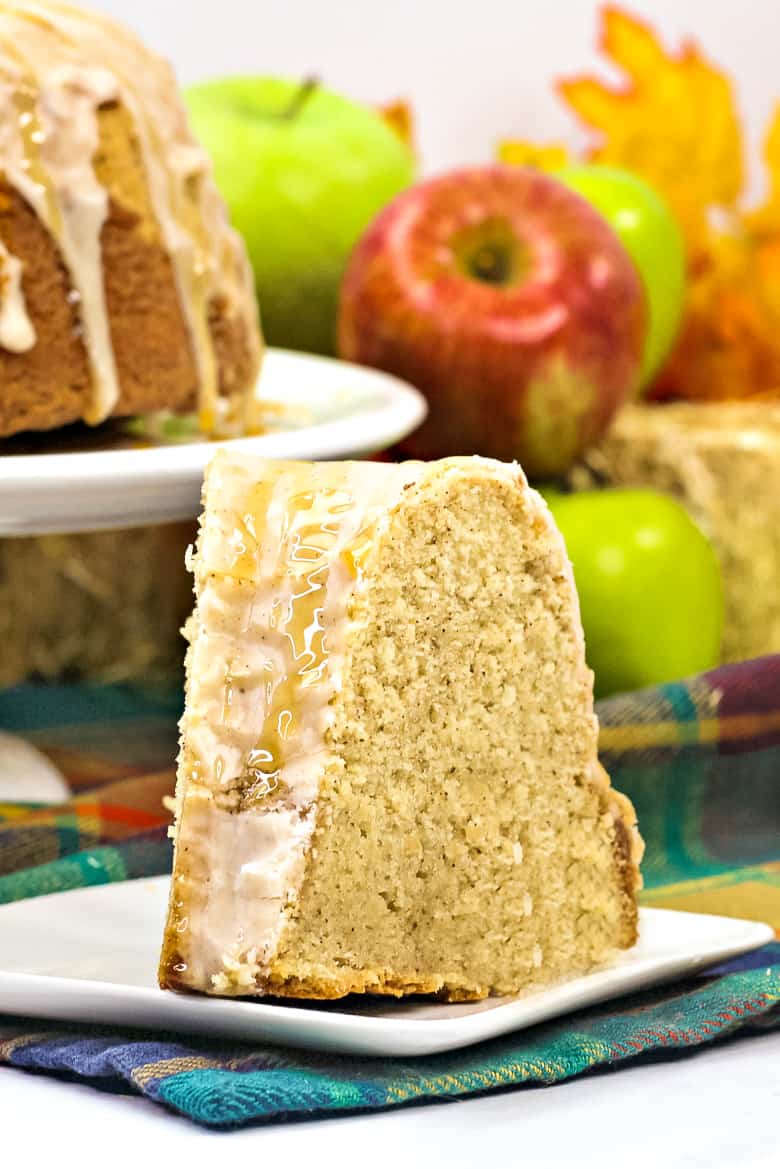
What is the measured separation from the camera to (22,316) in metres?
0.95

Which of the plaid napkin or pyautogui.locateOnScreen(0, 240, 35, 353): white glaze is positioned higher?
pyautogui.locateOnScreen(0, 240, 35, 353): white glaze

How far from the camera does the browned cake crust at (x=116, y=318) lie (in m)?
0.96

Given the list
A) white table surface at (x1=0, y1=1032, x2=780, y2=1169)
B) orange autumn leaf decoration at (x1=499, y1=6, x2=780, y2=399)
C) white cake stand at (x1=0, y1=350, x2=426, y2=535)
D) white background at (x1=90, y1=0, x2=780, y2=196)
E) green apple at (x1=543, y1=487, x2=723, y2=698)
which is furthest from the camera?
white background at (x1=90, y1=0, x2=780, y2=196)

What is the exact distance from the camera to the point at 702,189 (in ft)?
5.26

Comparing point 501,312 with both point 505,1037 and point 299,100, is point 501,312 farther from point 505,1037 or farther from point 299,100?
point 505,1037

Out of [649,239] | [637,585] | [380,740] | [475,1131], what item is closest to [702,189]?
[649,239]

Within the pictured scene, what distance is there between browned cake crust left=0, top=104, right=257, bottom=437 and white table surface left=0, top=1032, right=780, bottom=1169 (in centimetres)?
44

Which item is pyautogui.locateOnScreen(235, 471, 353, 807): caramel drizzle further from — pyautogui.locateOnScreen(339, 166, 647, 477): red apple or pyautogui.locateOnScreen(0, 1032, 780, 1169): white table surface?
pyautogui.locateOnScreen(339, 166, 647, 477): red apple

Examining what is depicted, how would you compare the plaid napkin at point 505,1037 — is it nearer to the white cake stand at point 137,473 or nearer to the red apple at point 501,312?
the white cake stand at point 137,473

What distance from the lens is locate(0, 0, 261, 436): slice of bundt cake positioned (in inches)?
37.6

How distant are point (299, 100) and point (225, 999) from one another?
3.45ft

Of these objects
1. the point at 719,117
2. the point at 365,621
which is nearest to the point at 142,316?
the point at 365,621

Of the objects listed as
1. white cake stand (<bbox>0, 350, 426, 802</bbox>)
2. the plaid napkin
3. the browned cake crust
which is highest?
the browned cake crust

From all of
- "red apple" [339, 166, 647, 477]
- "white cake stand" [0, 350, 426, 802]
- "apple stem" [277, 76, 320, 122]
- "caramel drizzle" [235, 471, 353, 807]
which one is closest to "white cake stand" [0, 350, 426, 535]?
"white cake stand" [0, 350, 426, 802]
